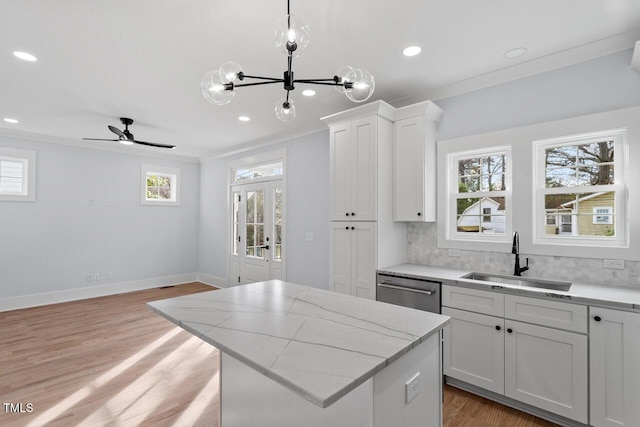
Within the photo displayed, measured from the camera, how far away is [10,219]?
479cm

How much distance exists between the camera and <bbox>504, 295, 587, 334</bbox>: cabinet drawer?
6.86 ft

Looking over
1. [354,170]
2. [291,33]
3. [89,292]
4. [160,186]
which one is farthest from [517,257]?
[89,292]

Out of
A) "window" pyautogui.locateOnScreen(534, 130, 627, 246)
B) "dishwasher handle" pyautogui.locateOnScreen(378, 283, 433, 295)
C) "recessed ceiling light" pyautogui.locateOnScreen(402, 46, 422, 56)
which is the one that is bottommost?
"dishwasher handle" pyautogui.locateOnScreen(378, 283, 433, 295)

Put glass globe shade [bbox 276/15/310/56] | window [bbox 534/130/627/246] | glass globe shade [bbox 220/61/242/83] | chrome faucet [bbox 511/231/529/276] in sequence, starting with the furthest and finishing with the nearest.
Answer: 1. chrome faucet [bbox 511/231/529/276]
2. window [bbox 534/130/627/246]
3. glass globe shade [bbox 220/61/242/83]
4. glass globe shade [bbox 276/15/310/56]

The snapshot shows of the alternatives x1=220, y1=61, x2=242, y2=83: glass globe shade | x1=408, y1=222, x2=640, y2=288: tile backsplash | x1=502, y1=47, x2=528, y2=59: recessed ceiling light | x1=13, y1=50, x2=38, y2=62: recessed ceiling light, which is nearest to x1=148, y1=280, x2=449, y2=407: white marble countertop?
x1=220, y1=61, x2=242, y2=83: glass globe shade

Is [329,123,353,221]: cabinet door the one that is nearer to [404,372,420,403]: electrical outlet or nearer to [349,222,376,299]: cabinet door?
[349,222,376,299]: cabinet door

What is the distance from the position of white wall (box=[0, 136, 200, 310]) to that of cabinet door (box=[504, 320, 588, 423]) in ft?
20.0

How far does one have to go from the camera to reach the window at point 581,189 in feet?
8.09

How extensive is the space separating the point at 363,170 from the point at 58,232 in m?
5.16

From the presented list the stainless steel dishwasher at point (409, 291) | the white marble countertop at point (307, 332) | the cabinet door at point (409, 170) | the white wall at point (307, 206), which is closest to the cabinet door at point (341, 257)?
the stainless steel dishwasher at point (409, 291)

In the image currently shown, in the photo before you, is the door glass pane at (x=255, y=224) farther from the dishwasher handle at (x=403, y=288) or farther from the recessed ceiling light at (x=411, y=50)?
the recessed ceiling light at (x=411, y=50)

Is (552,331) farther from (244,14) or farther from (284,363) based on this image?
(244,14)

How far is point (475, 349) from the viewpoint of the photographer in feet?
8.26

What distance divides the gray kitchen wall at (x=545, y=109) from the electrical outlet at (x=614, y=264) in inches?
1.0
